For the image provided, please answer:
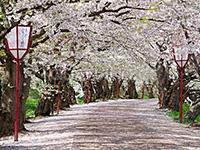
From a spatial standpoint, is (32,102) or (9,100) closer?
(9,100)

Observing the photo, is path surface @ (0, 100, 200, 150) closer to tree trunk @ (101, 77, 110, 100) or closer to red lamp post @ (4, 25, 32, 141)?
red lamp post @ (4, 25, 32, 141)

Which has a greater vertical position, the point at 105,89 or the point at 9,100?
the point at 9,100

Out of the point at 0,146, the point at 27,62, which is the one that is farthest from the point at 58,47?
the point at 0,146

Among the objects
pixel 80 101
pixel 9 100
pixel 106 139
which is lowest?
pixel 80 101

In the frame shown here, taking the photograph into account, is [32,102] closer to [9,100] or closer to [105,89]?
[105,89]

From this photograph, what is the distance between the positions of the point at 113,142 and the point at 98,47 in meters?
11.0

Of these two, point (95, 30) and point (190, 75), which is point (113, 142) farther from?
point (190, 75)

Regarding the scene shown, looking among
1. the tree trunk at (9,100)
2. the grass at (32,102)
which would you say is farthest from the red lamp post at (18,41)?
the grass at (32,102)

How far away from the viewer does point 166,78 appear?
→ 34.9 metres

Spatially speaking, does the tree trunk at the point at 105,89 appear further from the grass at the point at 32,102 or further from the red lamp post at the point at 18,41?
the red lamp post at the point at 18,41

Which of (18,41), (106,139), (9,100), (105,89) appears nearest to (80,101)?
(105,89)

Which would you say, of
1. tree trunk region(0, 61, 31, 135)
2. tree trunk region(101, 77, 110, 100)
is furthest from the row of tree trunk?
tree trunk region(0, 61, 31, 135)

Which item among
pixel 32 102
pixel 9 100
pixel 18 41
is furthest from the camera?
pixel 32 102

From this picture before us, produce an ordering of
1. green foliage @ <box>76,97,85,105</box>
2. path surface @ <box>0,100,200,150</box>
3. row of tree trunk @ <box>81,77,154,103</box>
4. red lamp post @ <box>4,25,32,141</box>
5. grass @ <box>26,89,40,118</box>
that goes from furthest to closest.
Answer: row of tree trunk @ <box>81,77,154,103</box> → green foliage @ <box>76,97,85,105</box> → grass @ <box>26,89,40,118</box> → red lamp post @ <box>4,25,32,141</box> → path surface @ <box>0,100,200,150</box>
